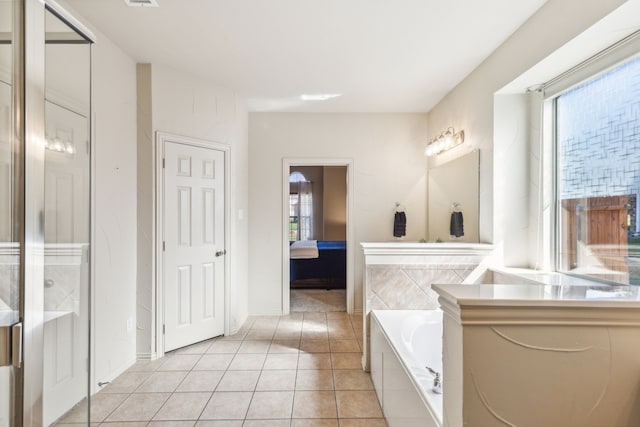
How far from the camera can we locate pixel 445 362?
938 mm

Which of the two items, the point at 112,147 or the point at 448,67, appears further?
the point at 448,67

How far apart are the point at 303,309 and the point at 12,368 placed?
338 cm

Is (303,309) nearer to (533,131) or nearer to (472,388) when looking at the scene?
(533,131)

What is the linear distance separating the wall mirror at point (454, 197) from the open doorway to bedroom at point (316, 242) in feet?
3.45

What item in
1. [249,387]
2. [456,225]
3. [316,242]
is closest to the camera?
[249,387]

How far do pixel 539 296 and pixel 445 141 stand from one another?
9.21 ft

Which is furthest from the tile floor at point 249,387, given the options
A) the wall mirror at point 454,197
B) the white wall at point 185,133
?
the wall mirror at point 454,197

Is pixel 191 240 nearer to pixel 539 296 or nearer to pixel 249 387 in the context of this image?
pixel 249 387

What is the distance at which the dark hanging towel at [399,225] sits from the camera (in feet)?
12.8

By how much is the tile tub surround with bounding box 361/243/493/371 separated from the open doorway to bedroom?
1.55m

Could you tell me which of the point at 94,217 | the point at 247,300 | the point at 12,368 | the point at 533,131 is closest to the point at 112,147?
the point at 94,217

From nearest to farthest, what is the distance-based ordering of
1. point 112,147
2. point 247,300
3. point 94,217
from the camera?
point 94,217
point 112,147
point 247,300

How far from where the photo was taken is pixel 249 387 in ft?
7.50

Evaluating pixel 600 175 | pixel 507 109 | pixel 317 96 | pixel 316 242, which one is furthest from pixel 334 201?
pixel 600 175
